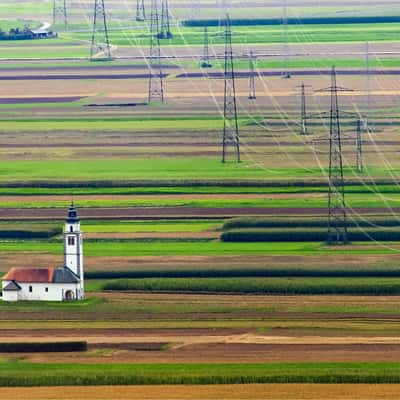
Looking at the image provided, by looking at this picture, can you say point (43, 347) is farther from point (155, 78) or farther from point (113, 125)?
point (155, 78)

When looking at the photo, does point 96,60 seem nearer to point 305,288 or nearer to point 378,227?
point 378,227

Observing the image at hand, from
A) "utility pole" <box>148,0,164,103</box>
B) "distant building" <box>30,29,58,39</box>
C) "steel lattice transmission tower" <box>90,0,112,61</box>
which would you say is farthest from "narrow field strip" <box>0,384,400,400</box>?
"distant building" <box>30,29,58,39</box>

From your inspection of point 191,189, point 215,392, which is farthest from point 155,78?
point 215,392

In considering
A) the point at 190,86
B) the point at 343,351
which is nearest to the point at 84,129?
the point at 190,86

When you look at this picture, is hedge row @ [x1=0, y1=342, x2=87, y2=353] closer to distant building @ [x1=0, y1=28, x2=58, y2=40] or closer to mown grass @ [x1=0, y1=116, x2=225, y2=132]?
mown grass @ [x1=0, y1=116, x2=225, y2=132]

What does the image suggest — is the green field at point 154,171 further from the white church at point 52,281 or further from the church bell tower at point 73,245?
the church bell tower at point 73,245

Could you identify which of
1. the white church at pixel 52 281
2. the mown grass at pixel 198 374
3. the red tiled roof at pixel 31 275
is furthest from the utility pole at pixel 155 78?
the mown grass at pixel 198 374

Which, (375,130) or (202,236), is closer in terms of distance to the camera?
(202,236)
